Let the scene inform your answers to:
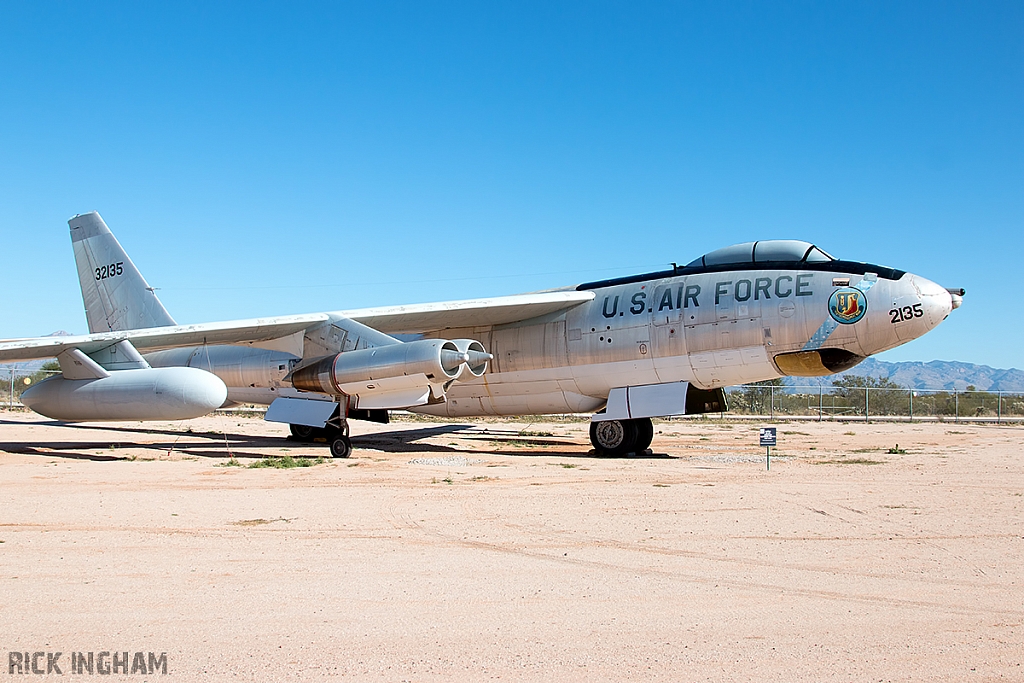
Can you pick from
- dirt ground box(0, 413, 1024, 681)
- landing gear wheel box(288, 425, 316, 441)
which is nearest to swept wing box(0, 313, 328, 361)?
landing gear wheel box(288, 425, 316, 441)

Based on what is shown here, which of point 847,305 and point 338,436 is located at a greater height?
point 847,305

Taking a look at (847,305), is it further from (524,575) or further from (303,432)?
(303,432)

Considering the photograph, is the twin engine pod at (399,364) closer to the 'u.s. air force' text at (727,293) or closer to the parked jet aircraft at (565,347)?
the parked jet aircraft at (565,347)

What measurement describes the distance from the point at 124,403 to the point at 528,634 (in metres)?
13.3

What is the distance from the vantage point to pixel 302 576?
18.2 ft

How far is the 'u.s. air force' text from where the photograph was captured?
1500 cm

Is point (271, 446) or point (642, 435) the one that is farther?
point (271, 446)

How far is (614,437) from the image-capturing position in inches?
650

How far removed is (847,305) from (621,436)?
201 inches

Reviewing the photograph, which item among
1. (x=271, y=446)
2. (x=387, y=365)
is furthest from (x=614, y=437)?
(x=271, y=446)

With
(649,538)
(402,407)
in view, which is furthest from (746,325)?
(649,538)

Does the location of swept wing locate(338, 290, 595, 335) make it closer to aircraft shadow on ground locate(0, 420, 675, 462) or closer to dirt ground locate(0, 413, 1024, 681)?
aircraft shadow on ground locate(0, 420, 675, 462)

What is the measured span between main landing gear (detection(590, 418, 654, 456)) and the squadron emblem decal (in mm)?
4256

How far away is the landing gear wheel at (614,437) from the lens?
53.6 feet
